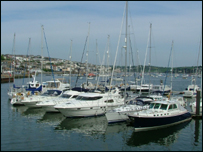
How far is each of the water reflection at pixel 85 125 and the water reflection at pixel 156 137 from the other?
2.76m

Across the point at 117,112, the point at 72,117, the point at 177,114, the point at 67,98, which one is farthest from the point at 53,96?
the point at 177,114

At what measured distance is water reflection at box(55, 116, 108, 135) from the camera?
744 inches

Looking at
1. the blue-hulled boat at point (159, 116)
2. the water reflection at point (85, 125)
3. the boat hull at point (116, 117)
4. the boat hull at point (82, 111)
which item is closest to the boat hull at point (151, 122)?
the blue-hulled boat at point (159, 116)

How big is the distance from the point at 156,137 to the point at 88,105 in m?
7.91

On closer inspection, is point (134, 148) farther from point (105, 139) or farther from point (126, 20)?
point (126, 20)

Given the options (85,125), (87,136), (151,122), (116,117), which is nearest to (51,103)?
(85,125)

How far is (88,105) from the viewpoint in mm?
23047

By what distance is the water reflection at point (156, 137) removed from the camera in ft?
53.7

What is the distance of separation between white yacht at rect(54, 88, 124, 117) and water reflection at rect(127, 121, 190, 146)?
6.09 metres

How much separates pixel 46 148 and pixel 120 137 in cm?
539

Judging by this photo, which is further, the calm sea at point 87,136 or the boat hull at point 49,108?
the boat hull at point 49,108

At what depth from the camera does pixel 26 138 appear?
16484 millimetres

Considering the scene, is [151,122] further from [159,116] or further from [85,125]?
[85,125]

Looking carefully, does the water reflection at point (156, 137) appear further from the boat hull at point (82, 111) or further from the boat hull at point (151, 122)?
the boat hull at point (82, 111)
